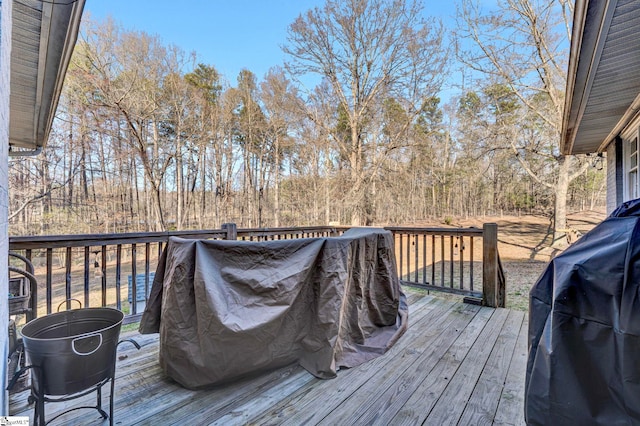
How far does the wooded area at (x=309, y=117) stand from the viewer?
754cm

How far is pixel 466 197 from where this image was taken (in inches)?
693

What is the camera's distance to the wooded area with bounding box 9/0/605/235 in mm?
7539

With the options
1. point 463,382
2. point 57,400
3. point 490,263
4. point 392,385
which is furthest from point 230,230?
point 490,263

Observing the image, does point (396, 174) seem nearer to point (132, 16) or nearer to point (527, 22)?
point (527, 22)

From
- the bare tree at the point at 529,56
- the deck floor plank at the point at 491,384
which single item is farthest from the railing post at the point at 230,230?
the bare tree at the point at 529,56

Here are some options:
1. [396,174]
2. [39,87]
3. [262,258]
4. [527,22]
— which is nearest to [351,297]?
[262,258]

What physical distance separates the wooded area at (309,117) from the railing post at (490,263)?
576 centimetres

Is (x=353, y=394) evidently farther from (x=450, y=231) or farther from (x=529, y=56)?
(x=529, y=56)

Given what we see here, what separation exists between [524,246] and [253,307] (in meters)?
12.4

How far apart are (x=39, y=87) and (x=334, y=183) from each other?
25.1 ft

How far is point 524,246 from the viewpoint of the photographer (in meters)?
11.0

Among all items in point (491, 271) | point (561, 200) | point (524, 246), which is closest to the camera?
point (491, 271)

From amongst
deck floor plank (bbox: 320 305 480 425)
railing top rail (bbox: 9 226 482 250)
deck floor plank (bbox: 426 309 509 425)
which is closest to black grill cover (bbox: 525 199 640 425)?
deck floor plank (bbox: 426 309 509 425)

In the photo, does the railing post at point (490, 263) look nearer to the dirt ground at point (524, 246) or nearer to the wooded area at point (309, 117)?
the dirt ground at point (524, 246)
